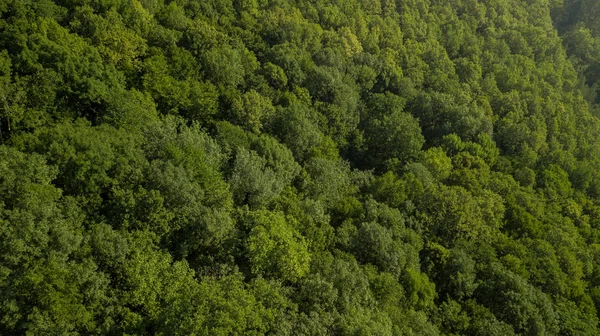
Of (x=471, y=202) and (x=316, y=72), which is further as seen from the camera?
(x=316, y=72)

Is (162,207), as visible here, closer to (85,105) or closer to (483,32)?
(85,105)

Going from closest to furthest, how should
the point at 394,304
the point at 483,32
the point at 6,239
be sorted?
1. the point at 6,239
2. the point at 394,304
3. the point at 483,32

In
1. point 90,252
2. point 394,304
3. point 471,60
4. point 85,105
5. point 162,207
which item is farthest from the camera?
point 471,60

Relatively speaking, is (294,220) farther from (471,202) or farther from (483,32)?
(483,32)


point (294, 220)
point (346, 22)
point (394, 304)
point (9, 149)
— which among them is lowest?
point (394, 304)

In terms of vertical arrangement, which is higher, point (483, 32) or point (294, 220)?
point (483, 32)

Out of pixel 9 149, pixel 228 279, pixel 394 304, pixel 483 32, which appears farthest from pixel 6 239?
pixel 483 32
